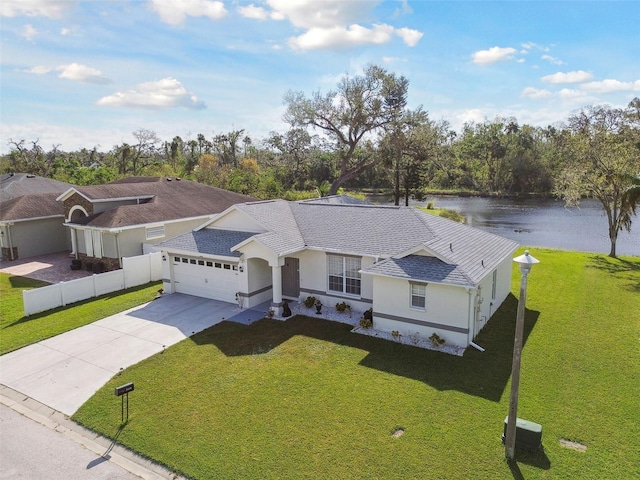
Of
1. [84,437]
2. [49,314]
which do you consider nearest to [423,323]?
[84,437]

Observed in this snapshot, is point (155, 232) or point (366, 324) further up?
point (155, 232)

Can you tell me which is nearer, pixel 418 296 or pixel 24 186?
pixel 418 296

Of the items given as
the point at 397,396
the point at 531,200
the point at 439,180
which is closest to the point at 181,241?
the point at 397,396

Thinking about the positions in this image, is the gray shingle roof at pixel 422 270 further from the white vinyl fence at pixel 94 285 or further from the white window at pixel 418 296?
the white vinyl fence at pixel 94 285

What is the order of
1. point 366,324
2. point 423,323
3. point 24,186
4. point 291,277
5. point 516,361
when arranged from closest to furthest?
1. point 516,361
2. point 423,323
3. point 366,324
4. point 291,277
5. point 24,186

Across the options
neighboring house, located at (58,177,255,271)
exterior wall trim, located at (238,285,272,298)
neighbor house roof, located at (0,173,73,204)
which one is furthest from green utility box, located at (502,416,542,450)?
neighbor house roof, located at (0,173,73,204)

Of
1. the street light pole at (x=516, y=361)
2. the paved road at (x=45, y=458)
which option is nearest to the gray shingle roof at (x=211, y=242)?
the paved road at (x=45, y=458)

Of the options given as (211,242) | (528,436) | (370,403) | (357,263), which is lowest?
(370,403)

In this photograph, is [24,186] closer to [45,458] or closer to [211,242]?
[211,242]
